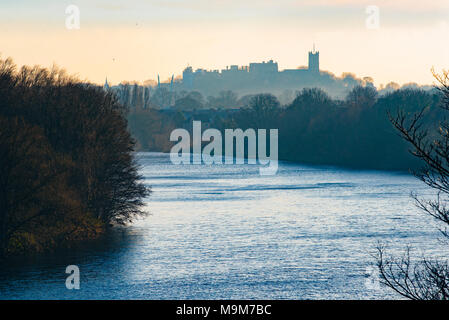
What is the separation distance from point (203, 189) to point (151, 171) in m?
Result: 22.3

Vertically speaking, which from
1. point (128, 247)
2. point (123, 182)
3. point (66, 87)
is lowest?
point (128, 247)

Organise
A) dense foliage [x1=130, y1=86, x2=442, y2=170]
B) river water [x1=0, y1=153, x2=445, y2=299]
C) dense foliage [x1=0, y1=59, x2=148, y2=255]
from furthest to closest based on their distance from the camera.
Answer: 1. dense foliage [x1=130, y1=86, x2=442, y2=170]
2. dense foliage [x1=0, y1=59, x2=148, y2=255]
3. river water [x1=0, y1=153, x2=445, y2=299]

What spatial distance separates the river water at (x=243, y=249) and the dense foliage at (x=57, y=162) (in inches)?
Answer: 60.4

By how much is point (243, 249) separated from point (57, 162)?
9.78 metres

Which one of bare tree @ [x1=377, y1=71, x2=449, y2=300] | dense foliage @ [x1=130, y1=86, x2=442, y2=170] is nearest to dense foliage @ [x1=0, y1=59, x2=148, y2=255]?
bare tree @ [x1=377, y1=71, x2=449, y2=300]

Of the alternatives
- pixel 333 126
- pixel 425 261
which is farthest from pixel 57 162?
pixel 333 126

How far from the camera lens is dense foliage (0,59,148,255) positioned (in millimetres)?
28594

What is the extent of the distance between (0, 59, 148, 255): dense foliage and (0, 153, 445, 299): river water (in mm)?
1535

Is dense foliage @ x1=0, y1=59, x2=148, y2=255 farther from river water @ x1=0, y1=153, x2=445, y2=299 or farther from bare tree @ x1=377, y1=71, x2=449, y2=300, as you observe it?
bare tree @ x1=377, y1=71, x2=449, y2=300

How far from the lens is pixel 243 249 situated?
29.8m
